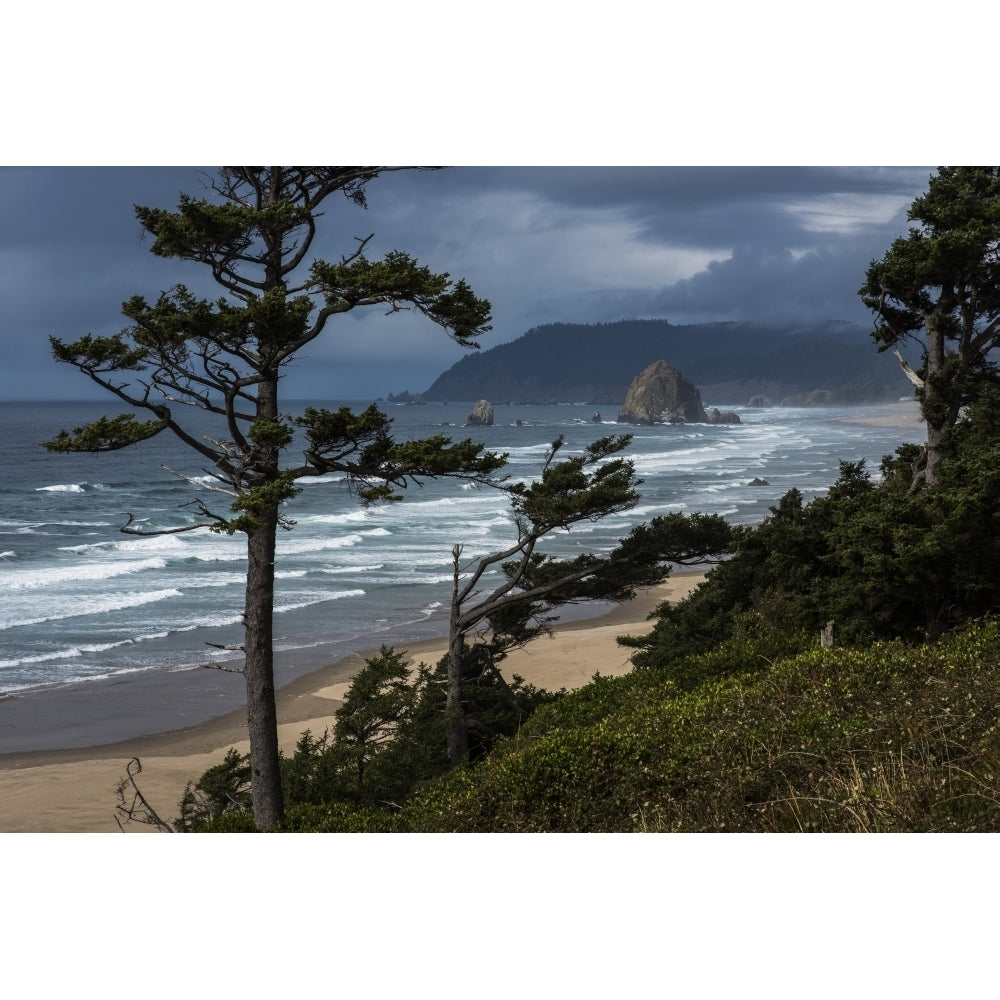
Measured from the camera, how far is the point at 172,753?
42.8 feet

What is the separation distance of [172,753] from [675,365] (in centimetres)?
2541

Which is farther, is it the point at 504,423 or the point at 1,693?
the point at 504,423

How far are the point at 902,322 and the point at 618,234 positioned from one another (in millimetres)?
3237

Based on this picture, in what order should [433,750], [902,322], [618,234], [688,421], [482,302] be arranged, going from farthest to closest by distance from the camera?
[688,421], [618,234], [902,322], [433,750], [482,302]

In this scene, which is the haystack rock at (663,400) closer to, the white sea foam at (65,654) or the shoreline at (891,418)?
the shoreline at (891,418)

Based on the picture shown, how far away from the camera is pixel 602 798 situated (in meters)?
5.43

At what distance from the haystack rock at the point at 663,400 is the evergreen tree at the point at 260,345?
2707 cm

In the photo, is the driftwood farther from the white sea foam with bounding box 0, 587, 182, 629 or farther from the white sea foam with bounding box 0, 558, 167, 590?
the white sea foam with bounding box 0, 558, 167, 590

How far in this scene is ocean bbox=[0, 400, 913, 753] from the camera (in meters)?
15.3

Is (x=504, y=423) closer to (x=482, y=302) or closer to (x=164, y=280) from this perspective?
(x=164, y=280)

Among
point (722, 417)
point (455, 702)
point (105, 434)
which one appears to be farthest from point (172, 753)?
point (722, 417)

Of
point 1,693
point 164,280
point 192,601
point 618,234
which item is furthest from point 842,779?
point 192,601

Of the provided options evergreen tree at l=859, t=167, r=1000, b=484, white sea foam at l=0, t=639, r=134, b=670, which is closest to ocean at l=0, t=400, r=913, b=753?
white sea foam at l=0, t=639, r=134, b=670

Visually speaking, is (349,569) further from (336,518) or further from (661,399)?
(661,399)
